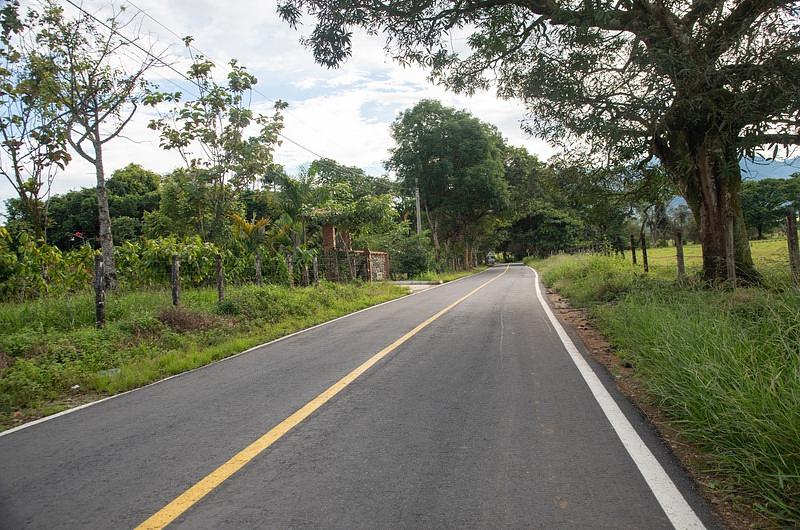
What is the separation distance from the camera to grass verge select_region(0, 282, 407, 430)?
22.3 ft

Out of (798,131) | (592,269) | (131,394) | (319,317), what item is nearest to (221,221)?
(319,317)

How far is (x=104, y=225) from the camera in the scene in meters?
12.3

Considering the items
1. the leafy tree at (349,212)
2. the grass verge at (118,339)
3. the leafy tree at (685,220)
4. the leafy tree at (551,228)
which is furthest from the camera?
the leafy tree at (685,220)

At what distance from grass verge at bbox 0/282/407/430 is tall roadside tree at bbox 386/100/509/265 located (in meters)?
28.7

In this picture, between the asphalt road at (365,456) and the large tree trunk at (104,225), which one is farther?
the large tree trunk at (104,225)

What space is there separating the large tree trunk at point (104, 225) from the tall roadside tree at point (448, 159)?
97.7 feet

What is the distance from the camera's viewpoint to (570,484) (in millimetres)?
3350

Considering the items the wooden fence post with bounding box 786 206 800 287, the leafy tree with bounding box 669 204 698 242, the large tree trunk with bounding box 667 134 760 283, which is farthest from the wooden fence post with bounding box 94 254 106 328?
the leafy tree with bounding box 669 204 698 242

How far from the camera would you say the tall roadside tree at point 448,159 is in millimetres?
40125

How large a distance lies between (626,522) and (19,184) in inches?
539

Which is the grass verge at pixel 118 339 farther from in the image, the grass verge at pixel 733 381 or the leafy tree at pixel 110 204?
the leafy tree at pixel 110 204

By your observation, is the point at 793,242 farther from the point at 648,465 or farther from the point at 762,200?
the point at 762,200

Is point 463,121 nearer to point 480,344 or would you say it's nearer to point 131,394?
point 480,344

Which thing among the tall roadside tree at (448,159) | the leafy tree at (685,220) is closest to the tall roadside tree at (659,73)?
the tall roadside tree at (448,159)
